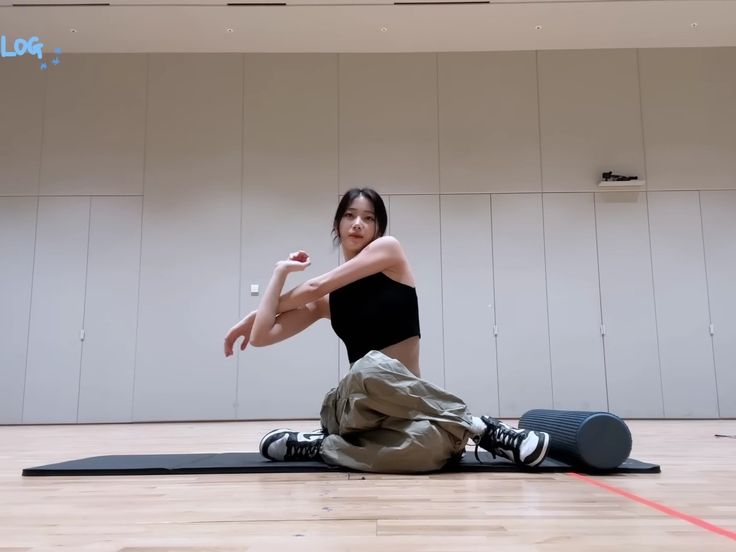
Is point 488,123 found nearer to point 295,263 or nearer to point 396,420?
point 295,263

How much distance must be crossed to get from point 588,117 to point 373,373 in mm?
5192

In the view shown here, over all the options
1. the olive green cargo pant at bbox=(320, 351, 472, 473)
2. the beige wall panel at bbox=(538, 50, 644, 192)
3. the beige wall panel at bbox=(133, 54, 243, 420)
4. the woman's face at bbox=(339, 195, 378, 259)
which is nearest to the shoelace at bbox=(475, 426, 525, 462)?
the olive green cargo pant at bbox=(320, 351, 472, 473)

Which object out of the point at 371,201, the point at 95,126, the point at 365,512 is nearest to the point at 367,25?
the point at 95,126

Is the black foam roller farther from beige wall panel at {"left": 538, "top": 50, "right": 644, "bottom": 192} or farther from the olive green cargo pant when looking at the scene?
beige wall panel at {"left": 538, "top": 50, "right": 644, "bottom": 192}

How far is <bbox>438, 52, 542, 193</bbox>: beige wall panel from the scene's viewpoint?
587 cm

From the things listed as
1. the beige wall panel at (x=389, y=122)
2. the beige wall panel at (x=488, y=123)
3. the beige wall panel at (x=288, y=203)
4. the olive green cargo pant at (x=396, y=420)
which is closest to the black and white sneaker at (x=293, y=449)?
the olive green cargo pant at (x=396, y=420)

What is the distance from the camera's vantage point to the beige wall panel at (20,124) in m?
5.82

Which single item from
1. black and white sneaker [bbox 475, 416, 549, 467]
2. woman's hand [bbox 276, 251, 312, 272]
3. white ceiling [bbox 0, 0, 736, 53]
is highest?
white ceiling [bbox 0, 0, 736, 53]

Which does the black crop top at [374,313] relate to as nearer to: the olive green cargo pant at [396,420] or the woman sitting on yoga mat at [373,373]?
the woman sitting on yoga mat at [373,373]

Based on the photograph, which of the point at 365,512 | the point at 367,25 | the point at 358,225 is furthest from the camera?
the point at 367,25

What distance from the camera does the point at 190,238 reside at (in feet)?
18.8

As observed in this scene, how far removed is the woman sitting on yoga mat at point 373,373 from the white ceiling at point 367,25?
12.7 feet

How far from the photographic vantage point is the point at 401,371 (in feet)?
5.94

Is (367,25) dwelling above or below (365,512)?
above
